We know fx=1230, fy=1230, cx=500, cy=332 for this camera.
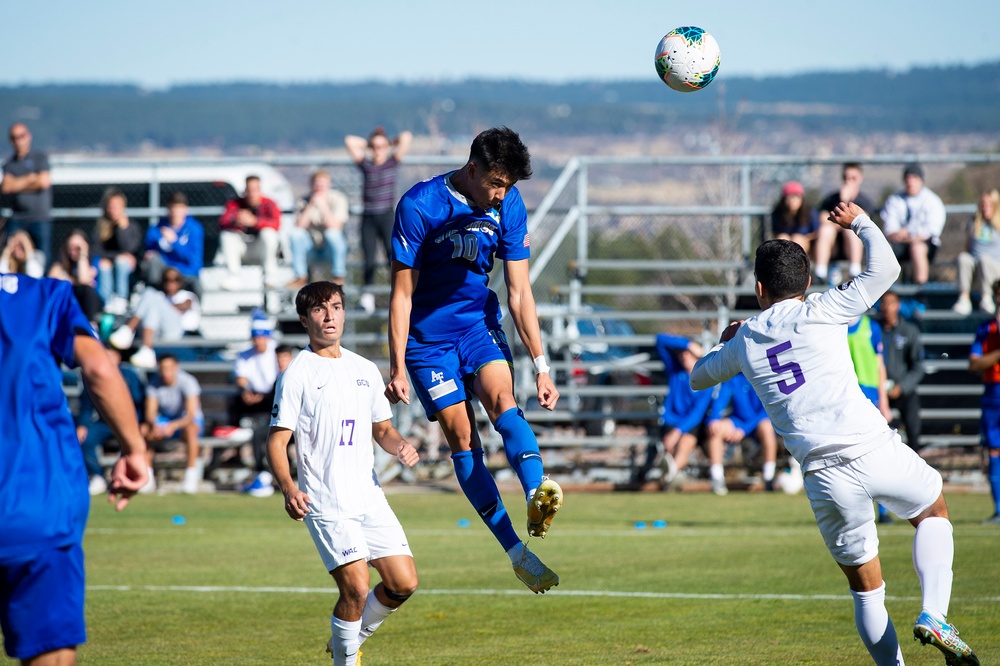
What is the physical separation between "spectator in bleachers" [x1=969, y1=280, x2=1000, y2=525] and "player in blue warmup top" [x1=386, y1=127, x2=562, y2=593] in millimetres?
6832

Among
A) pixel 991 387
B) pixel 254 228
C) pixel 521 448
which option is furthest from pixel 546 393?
pixel 254 228

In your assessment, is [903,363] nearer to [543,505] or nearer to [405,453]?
[543,505]

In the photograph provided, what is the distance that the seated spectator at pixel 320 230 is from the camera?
1695cm

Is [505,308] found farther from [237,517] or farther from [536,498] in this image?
[536,498]

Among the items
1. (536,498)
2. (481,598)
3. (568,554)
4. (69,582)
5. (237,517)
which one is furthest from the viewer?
(237,517)

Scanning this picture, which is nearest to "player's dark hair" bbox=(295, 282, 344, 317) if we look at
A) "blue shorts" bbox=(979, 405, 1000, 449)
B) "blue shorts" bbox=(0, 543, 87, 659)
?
"blue shorts" bbox=(0, 543, 87, 659)

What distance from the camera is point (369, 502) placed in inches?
231

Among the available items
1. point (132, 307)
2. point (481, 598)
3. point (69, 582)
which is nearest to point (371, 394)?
point (69, 582)

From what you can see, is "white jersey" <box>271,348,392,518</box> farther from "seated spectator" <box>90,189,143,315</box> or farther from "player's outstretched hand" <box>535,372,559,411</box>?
"seated spectator" <box>90,189,143,315</box>

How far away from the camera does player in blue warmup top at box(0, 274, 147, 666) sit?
384cm

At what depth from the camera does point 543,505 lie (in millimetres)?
6152

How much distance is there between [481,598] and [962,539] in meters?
4.58

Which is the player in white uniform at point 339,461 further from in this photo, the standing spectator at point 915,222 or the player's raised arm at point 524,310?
the standing spectator at point 915,222

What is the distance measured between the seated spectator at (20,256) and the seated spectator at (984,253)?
1204 centimetres
